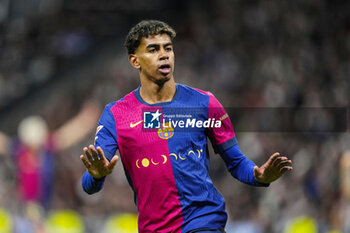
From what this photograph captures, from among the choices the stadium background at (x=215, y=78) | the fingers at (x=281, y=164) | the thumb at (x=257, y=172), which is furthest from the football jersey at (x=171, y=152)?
the stadium background at (x=215, y=78)

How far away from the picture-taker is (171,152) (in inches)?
157

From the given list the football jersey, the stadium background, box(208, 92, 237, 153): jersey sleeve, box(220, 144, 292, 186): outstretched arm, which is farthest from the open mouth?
the stadium background

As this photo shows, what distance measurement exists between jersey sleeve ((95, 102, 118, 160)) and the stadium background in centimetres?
546

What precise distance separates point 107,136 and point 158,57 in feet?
1.87

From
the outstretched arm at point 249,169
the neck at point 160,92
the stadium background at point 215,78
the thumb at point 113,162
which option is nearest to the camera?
the thumb at point 113,162

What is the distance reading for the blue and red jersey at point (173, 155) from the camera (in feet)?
12.8

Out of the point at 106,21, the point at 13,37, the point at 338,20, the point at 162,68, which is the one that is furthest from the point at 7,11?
the point at 162,68

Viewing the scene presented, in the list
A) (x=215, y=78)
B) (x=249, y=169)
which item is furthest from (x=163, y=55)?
(x=215, y=78)

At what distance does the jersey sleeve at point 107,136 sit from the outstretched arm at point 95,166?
0.54ft

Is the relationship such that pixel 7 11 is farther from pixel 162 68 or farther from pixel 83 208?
pixel 162 68

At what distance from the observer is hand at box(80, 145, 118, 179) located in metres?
3.75

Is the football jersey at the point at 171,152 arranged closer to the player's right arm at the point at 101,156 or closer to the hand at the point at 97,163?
the player's right arm at the point at 101,156

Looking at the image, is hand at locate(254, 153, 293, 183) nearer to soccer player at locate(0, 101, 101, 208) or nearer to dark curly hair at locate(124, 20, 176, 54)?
dark curly hair at locate(124, 20, 176, 54)

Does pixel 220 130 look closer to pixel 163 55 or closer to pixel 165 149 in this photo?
pixel 165 149
